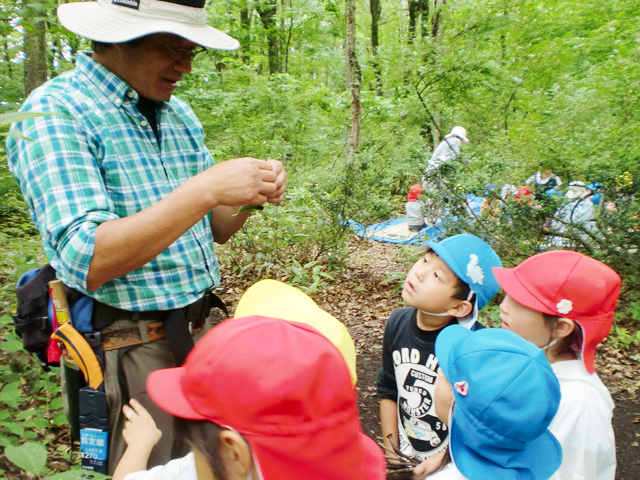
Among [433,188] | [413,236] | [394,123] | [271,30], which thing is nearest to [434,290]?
[433,188]

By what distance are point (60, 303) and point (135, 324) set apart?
9.2 inches

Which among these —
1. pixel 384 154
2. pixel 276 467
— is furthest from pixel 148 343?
pixel 384 154

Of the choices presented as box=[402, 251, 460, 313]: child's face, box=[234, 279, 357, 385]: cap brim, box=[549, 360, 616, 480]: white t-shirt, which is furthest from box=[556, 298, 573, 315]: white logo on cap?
box=[234, 279, 357, 385]: cap brim

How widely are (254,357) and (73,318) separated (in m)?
0.82

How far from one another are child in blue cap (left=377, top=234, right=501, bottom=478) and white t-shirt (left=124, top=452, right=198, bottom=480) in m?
1.09

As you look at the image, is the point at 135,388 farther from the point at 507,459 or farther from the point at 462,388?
the point at 507,459

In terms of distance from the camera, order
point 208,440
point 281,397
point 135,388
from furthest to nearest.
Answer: point 135,388, point 208,440, point 281,397

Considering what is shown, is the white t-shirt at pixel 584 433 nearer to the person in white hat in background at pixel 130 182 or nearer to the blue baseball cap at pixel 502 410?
the blue baseball cap at pixel 502 410

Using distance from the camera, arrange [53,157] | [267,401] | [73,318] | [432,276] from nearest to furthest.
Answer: [267,401]
[53,157]
[73,318]
[432,276]

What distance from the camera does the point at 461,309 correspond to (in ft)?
6.59

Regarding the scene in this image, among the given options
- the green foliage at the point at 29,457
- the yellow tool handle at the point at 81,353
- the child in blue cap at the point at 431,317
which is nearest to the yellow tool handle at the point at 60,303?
the yellow tool handle at the point at 81,353

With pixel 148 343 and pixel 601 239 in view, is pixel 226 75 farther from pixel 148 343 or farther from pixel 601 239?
pixel 148 343

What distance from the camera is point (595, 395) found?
163 cm

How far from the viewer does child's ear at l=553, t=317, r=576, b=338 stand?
→ 180 centimetres
